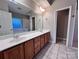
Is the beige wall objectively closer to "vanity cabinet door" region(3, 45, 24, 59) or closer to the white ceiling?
the white ceiling

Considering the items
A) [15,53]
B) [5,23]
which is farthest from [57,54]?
[5,23]

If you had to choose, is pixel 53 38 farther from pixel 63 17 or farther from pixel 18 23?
pixel 18 23

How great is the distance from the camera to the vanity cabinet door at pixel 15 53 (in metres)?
1.19

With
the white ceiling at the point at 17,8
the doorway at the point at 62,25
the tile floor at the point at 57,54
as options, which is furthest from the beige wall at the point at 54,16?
the white ceiling at the point at 17,8

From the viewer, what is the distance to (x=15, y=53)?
1.38 metres

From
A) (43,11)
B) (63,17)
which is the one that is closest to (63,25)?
(63,17)

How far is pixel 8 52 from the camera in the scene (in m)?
1.21

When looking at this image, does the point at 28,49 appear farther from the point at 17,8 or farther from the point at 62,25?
the point at 62,25

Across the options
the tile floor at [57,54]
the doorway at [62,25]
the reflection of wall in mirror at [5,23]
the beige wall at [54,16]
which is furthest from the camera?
the doorway at [62,25]

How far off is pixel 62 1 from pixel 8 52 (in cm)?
371

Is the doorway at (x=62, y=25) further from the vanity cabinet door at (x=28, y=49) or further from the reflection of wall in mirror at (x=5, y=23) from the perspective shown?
the reflection of wall in mirror at (x=5, y=23)

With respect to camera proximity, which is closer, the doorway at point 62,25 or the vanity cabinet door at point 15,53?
the vanity cabinet door at point 15,53

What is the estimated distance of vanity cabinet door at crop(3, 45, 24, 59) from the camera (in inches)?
46.8

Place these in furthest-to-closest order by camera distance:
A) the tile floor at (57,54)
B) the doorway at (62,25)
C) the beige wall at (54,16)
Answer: the doorway at (62,25) → the beige wall at (54,16) → the tile floor at (57,54)
